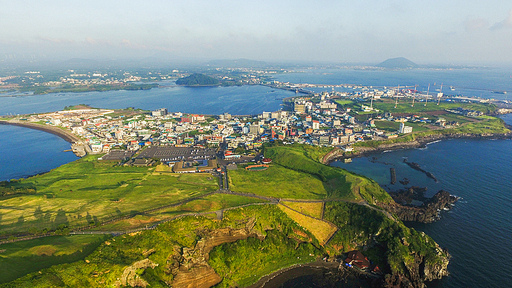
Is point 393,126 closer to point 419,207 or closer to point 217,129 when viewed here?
point 419,207

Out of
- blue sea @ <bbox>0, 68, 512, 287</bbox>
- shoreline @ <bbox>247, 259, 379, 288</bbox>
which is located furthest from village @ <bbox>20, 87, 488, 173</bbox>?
shoreline @ <bbox>247, 259, 379, 288</bbox>

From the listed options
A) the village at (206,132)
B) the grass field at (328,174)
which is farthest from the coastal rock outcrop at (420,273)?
the village at (206,132)

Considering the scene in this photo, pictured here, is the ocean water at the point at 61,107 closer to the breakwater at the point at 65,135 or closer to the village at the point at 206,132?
the breakwater at the point at 65,135

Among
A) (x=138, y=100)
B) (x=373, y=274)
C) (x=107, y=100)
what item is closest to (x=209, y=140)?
(x=373, y=274)

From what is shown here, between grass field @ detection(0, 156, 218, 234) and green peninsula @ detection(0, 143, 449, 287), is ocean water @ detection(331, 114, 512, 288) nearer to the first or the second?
green peninsula @ detection(0, 143, 449, 287)

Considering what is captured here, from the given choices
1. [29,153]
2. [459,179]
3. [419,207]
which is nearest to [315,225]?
[419,207]

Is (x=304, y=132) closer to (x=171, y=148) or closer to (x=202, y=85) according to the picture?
(x=171, y=148)
